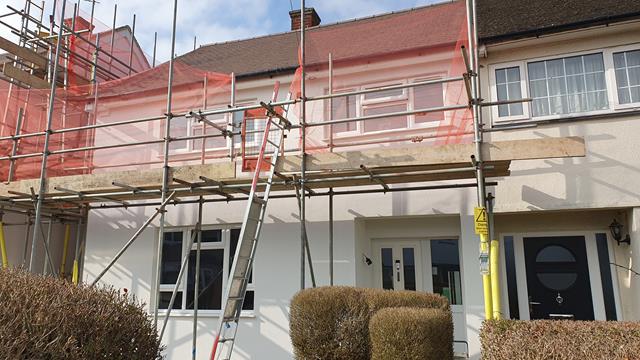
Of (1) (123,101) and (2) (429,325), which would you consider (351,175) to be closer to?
(2) (429,325)

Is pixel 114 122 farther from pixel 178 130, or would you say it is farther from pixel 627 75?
pixel 627 75

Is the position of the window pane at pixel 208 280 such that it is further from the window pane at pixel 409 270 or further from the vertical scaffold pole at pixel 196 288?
the window pane at pixel 409 270

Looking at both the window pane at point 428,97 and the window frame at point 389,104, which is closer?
the window pane at point 428,97

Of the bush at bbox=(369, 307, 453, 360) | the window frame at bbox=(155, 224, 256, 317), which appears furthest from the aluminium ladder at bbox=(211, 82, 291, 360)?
the window frame at bbox=(155, 224, 256, 317)

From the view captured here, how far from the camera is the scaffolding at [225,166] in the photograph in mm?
6941

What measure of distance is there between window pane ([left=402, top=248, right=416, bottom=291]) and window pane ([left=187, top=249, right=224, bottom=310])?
335 centimetres

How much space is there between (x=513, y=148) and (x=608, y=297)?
11.2ft

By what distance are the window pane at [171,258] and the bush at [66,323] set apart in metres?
5.95

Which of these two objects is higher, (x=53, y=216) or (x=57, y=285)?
(x=53, y=216)

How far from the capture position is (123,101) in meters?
11.1

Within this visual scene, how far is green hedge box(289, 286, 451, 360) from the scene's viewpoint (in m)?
5.65

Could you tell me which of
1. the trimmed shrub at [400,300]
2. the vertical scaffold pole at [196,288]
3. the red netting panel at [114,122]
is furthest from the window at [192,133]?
the trimmed shrub at [400,300]

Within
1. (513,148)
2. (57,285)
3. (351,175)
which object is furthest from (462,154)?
(57,285)

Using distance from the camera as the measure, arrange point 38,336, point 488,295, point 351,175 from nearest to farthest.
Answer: point 38,336, point 488,295, point 351,175
